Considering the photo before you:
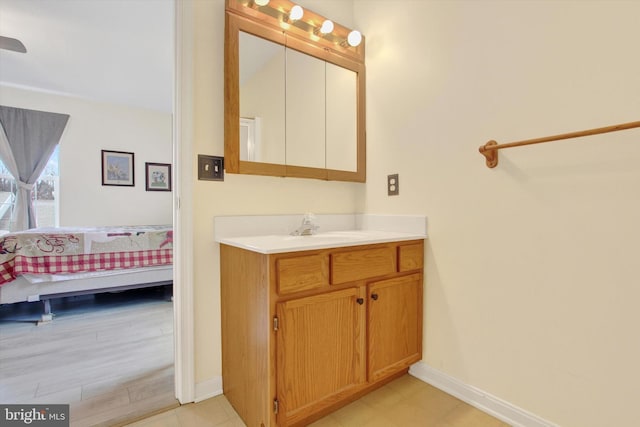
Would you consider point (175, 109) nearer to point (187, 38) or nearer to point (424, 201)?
point (187, 38)

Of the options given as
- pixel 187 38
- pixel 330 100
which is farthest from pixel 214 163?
pixel 330 100

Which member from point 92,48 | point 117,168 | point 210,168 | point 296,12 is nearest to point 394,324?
point 210,168

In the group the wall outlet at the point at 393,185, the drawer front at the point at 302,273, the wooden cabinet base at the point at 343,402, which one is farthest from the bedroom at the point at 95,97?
the wall outlet at the point at 393,185

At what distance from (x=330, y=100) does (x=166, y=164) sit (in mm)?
4145

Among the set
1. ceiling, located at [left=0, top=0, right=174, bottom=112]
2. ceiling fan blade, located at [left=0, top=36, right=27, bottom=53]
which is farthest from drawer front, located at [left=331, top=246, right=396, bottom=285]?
ceiling fan blade, located at [left=0, top=36, right=27, bottom=53]

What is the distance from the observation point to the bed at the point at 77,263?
8.47 ft

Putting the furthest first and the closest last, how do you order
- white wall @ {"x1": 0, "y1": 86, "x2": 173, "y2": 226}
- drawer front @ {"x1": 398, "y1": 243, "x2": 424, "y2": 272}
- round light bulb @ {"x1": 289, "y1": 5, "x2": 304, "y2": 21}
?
1. white wall @ {"x1": 0, "y1": 86, "x2": 173, "y2": 226}
2. round light bulb @ {"x1": 289, "y1": 5, "x2": 304, "y2": 21}
3. drawer front @ {"x1": 398, "y1": 243, "x2": 424, "y2": 272}

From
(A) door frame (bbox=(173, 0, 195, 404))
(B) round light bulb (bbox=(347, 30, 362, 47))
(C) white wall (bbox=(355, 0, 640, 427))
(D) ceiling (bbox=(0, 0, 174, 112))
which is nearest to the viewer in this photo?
(C) white wall (bbox=(355, 0, 640, 427))

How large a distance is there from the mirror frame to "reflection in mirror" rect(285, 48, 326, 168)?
5cm

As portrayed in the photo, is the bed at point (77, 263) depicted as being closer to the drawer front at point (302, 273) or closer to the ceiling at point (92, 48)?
the ceiling at point (92, 48)

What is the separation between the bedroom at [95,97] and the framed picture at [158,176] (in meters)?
0.06

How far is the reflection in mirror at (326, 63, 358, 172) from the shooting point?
2.00 m

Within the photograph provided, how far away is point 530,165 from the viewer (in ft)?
4.32

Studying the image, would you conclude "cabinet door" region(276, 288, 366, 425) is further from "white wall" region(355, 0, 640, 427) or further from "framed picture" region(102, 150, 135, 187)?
"framed picture" region(102, 150, 135, 187)
